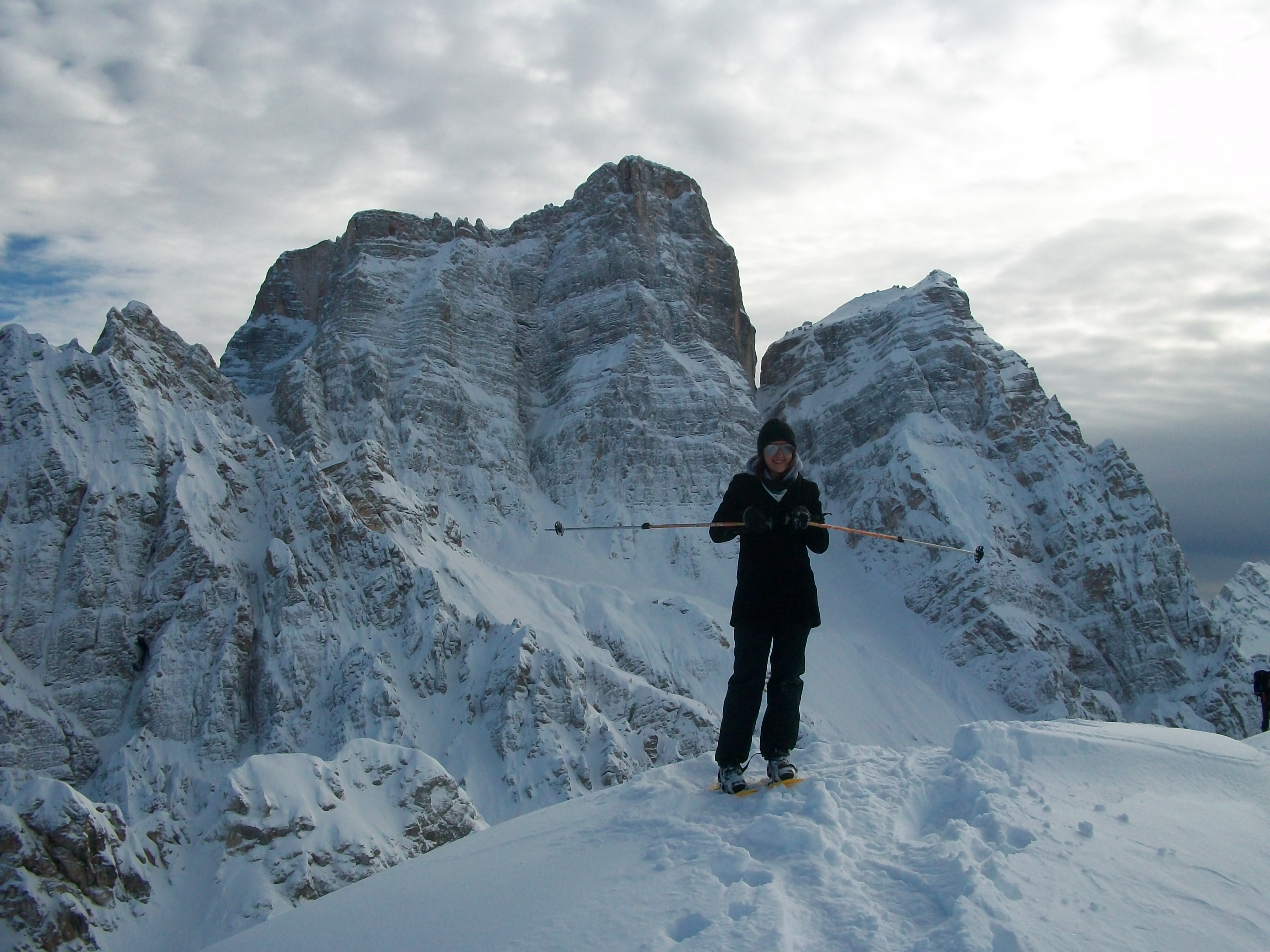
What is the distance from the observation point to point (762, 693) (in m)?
6.91

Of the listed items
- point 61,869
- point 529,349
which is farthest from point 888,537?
point 529,349

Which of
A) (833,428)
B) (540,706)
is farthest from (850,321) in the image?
(540,706)

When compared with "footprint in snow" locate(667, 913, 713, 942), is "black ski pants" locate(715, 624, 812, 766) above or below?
above

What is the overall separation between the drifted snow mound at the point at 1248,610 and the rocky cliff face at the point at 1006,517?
11.4 ft

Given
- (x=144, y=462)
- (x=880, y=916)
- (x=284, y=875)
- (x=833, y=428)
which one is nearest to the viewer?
(x=880, y=916)

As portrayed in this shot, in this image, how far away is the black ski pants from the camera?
22.4 ft

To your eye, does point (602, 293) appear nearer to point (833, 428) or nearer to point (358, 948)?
point (833, 428)

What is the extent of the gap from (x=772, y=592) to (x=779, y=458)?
3.46 ft

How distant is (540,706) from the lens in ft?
171

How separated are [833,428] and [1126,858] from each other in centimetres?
8501

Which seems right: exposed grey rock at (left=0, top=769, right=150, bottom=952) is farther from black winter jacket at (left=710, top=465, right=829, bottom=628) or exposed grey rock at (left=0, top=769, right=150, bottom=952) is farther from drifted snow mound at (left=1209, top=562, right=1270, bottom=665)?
drifted snow mound at (left=1209, top=562, right=1270, bottom=665)

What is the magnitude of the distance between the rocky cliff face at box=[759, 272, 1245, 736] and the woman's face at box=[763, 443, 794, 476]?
67.0 meters

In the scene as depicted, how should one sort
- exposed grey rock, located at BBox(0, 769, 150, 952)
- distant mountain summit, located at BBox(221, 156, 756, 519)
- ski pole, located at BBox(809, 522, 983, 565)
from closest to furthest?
1. ski pole, located at BBox(809, 522, 983, 565)
2. exposed grey rock, located at BBox(0, 769, 150, 952)
3. distant mountain summit, located at BBox(221, 156, 756, 519)

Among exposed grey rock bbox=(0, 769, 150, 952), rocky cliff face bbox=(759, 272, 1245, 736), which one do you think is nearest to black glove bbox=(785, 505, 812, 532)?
exposed grey rock bbox=(0, 769, 150, 952)
